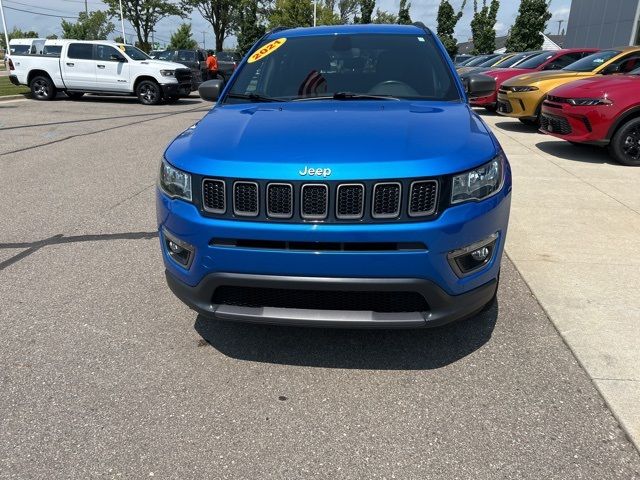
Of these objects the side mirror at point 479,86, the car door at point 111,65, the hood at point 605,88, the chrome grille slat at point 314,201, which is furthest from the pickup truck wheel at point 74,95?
the chrome grille slat at point 314,201

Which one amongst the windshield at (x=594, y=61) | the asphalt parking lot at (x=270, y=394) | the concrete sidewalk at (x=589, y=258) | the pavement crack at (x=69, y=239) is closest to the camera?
the asphalt parking lot at (x=270, y=394)

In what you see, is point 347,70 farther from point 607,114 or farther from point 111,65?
point 111,65

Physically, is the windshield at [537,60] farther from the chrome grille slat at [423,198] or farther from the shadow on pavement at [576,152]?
the chrome grille slat at [423,198]

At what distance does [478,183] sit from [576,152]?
7.40m

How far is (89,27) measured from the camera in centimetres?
6875

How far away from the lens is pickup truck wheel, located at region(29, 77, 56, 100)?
1678 cm

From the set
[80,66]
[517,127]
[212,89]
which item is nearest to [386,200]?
[212,89]

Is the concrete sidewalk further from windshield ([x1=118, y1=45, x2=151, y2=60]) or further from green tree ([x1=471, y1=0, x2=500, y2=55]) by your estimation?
green tree ([x1=471, y1=0, x2=500, y2=55])

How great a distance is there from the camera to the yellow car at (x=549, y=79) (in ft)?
31.0

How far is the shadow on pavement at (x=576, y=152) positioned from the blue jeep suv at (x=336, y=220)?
20.8 feet

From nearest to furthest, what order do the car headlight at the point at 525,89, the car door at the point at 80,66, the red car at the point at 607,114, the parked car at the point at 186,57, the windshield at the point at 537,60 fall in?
the red car at the point at 607,114 < the car headlight at the point at 525,89 < the windshield at the point at 537,60 < the car door at the point at 80,66 < the parked car at the point at 186,57

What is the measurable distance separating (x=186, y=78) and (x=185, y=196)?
51.8 ft

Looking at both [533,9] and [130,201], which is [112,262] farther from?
[533,9]

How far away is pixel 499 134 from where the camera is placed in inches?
422
